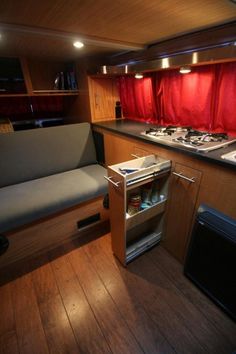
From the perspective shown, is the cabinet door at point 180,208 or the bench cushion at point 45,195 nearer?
the cabinet door at point 180,208

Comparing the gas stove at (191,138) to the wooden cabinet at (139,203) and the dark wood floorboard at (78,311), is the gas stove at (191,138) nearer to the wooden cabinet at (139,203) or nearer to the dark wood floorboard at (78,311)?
the wooden cabinet at (139,203)

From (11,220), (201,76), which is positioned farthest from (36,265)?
(201,76)

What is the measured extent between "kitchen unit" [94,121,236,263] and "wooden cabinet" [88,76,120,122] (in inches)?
19.9

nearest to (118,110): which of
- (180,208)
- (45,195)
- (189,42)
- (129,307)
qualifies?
(189,42)

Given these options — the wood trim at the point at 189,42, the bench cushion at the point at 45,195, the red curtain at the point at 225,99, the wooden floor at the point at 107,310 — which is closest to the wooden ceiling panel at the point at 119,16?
the wood trim at the point at 189,42

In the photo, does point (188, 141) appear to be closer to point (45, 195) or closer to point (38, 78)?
point (45, 195)

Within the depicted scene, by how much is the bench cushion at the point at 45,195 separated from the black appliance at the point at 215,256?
36.0 inches

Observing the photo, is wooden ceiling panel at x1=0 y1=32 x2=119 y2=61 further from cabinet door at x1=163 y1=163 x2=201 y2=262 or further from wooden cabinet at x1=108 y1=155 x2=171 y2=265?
cabinet door at x1=163 y1=163 x2=201 y2=262

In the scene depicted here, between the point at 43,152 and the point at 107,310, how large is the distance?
4.97 feet

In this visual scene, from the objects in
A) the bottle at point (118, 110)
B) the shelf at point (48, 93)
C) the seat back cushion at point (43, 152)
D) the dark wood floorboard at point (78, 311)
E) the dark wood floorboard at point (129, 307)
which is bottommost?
the dark wood floorboard at point (129, 307)

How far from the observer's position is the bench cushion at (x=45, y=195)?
1.40 metres

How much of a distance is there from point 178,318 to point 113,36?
197cm

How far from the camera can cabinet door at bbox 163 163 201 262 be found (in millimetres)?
1257

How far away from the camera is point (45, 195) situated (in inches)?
62.4
